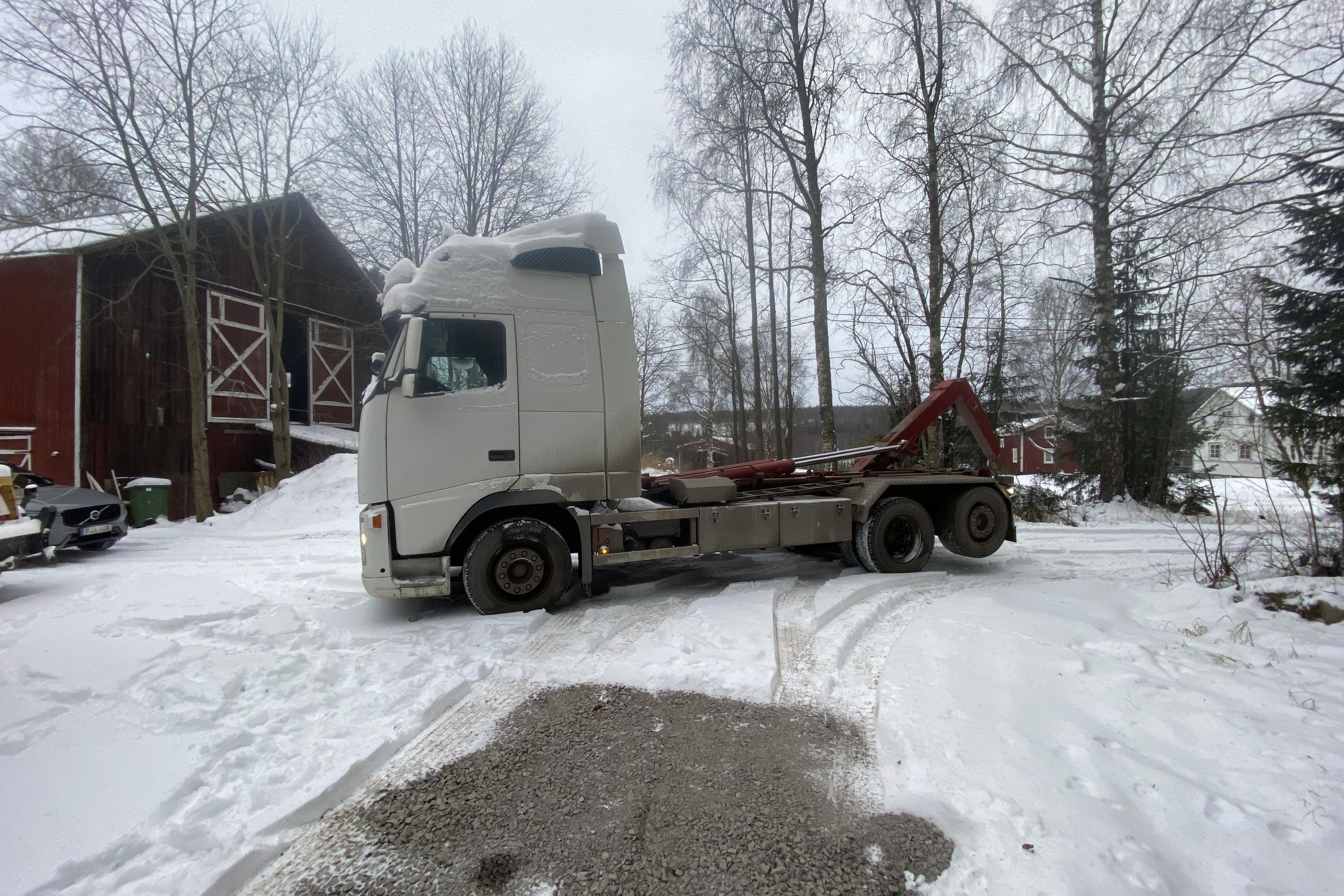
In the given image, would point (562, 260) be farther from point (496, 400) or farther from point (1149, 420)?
point (1149, 420)

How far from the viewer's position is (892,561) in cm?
698

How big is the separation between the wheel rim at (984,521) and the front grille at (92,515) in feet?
41.3

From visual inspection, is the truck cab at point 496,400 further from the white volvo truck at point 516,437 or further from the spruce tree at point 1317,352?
the spruce tree at point 1317,352

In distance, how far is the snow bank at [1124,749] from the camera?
89.2 inches

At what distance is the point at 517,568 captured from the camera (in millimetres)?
5535

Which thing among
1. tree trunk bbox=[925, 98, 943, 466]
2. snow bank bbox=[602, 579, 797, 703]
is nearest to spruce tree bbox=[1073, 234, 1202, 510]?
tree trunk bbox=[925, 98, 943, 466]

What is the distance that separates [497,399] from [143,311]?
15.8 meters

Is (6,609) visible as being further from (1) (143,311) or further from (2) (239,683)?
(1) (143,311)

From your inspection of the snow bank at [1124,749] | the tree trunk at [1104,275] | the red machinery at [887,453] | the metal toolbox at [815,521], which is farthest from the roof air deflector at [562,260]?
the tree trunk at [1104,275]

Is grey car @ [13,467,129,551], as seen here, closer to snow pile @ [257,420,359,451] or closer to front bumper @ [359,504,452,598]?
front bumper @ [359,504,452,598]

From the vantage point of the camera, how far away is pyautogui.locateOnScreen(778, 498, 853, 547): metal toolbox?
6600 millimetres

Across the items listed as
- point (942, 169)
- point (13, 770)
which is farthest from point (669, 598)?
point (942, 169)

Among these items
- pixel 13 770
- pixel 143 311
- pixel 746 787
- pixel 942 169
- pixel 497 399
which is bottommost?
pixel 746 787

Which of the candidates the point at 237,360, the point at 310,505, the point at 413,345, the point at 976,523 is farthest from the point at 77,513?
the point at 976,523
